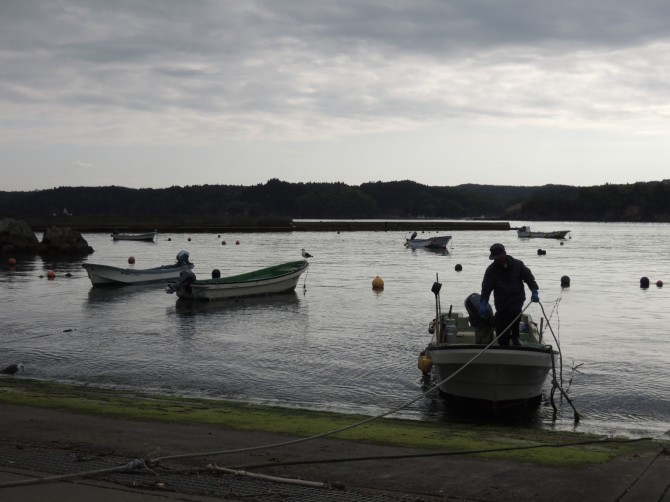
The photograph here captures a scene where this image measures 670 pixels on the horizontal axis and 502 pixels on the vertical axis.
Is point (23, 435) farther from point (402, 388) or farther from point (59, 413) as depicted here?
point (402, 388)

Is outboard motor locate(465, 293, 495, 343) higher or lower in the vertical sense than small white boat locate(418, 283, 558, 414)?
higher

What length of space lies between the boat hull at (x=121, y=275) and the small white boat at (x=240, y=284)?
5429 millimetres

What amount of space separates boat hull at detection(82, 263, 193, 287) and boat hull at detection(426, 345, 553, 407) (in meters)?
27.1

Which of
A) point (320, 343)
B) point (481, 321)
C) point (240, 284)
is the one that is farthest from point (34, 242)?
point (481, 321)

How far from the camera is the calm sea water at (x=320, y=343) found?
1481cm

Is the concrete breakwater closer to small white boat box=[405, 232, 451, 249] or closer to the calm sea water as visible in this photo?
small white boat box=[405, 232, 451, 249]

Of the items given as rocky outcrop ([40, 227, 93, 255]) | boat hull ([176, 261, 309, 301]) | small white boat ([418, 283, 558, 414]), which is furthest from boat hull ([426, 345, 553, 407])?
rocky outcrop ([40, 227, 93, 255])

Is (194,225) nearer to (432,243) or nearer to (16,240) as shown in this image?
(432,243)

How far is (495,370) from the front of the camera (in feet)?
42.9

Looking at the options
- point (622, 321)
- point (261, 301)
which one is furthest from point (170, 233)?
point (622, 321)

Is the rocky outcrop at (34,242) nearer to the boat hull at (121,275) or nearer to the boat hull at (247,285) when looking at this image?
the boat hull at (121,275)

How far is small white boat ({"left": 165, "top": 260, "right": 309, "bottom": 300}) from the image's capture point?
107 feet

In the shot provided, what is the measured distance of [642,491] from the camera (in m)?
6.77

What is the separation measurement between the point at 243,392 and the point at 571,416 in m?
6.64
